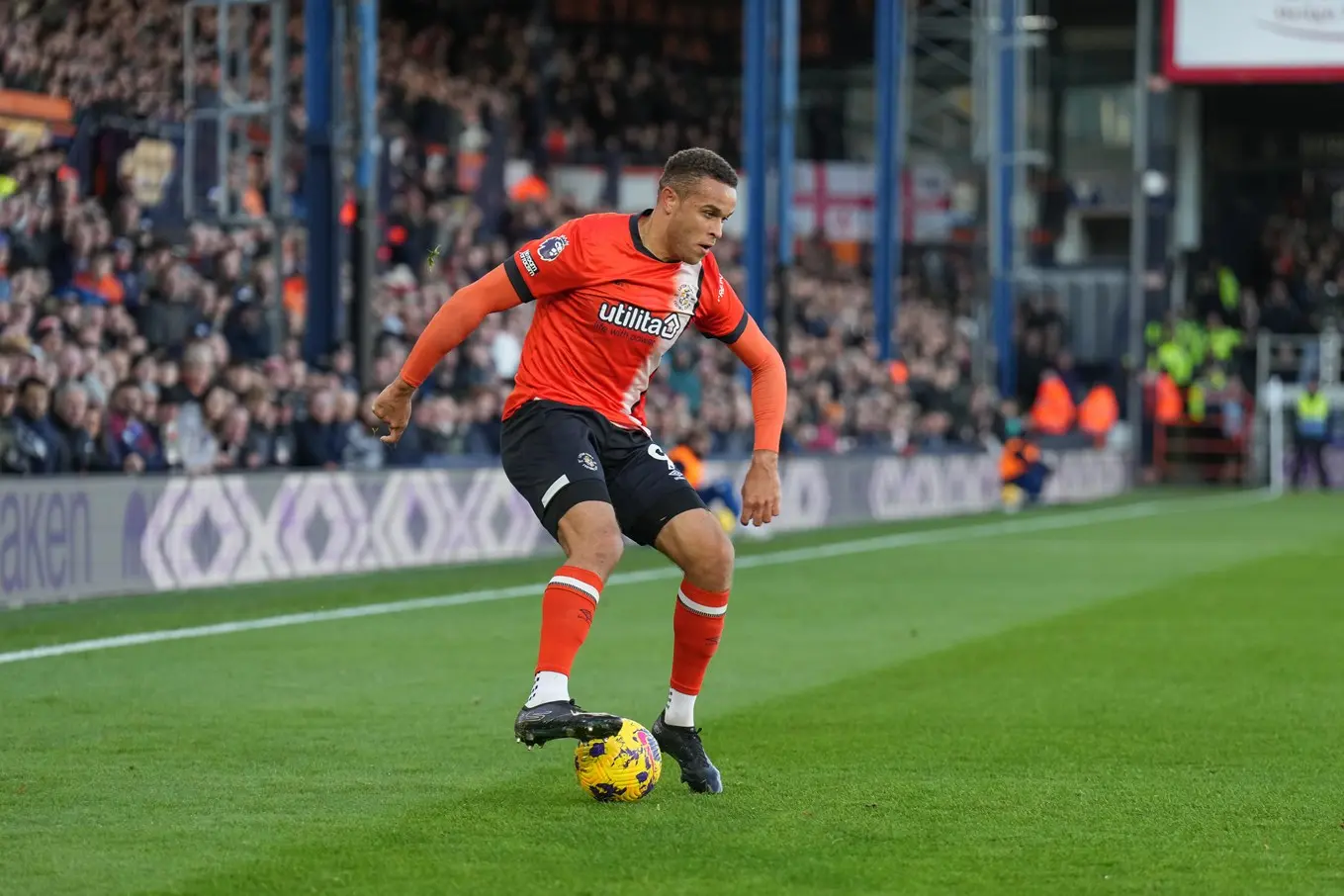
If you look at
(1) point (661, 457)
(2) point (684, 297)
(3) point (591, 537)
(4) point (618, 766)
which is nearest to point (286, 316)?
(1) point (661, 457)

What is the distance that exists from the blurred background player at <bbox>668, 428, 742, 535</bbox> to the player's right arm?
15381 mm

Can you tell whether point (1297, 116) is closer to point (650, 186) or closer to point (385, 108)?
point (650, 186)

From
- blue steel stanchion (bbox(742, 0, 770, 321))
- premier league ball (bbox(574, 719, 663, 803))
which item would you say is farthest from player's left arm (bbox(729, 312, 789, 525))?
blue steel stanchion (bbox(742, 0, 770, 321))

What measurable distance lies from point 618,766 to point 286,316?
15.2m

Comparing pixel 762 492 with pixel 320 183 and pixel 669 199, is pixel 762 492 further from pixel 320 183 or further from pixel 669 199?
pixel 320 183

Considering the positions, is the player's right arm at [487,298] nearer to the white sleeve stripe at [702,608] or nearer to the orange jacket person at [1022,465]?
the white sleeve stripe at [702,608]

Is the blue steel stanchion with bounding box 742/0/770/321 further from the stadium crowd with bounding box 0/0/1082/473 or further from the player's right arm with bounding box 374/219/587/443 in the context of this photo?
the player's right arm with bounding box 374/219/587/443

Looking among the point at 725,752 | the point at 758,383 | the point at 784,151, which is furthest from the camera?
the point at 784,151

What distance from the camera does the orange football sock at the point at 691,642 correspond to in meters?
7.67

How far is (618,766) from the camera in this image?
23.7 ft

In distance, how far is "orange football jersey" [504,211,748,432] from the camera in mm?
7527

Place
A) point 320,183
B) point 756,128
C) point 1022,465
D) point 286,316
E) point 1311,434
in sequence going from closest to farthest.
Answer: point 320,183, point 286,316, point 756,128, point 1022,465, point 1311,434

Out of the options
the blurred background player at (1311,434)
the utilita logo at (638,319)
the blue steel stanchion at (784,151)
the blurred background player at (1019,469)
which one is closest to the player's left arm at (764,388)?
the utilita logo at (638,319)

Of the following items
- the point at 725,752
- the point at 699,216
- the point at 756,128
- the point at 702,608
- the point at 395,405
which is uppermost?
the point at 756,128
